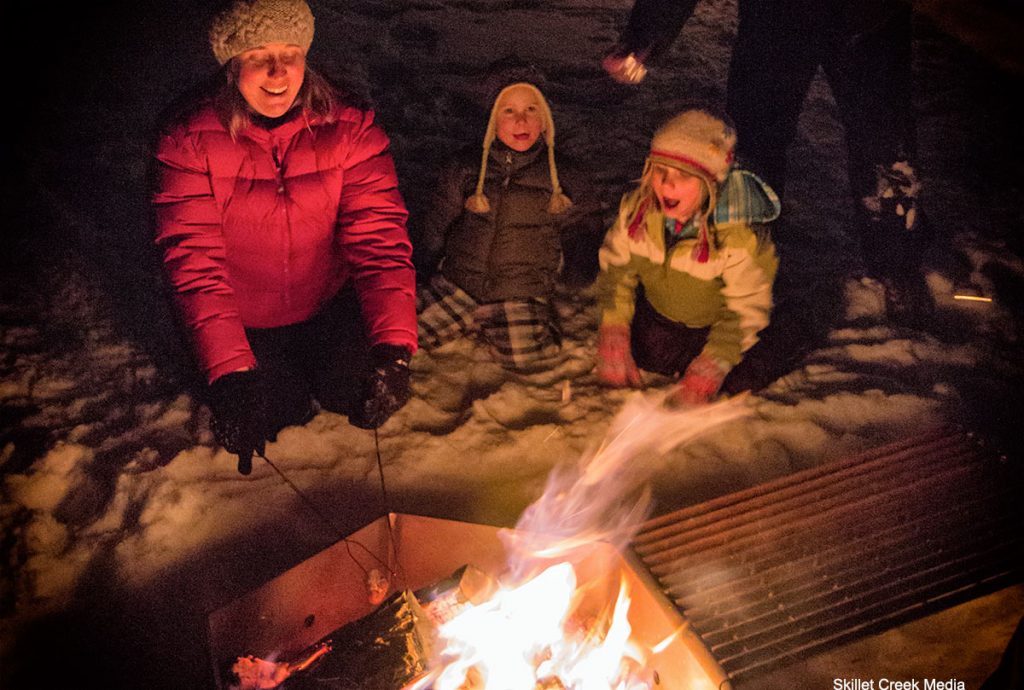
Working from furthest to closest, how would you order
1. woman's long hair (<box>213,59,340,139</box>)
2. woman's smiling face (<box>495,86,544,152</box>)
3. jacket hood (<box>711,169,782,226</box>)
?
woman's smiling face (<box>495,86,544,152</box>) → jacket hood (<box>711,169,782,226</box>) → woman's long hair (<box>213,59,340,139</box>)

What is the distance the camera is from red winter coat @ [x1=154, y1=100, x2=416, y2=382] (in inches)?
94.6


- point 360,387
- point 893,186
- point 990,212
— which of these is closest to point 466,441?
point 360,387

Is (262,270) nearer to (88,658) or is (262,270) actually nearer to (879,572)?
(88,658)

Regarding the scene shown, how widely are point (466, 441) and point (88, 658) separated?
1425mm

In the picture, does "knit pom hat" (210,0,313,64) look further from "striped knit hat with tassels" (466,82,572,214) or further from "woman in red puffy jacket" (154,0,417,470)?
"striped knit hat with tassels" (466,82,572,214)

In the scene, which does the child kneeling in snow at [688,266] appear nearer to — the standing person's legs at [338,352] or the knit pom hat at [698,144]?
the knit pom hat at [698,144]

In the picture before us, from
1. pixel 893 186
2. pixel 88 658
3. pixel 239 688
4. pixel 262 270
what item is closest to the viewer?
pixel 239 688

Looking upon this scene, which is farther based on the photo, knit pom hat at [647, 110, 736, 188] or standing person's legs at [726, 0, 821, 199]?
standing person's legs at [726, 0, 821, 199]

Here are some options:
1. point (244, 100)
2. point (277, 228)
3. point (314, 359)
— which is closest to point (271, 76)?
point (244, 100)

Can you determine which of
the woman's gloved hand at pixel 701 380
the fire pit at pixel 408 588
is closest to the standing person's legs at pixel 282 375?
the fire pit at pixel 408 588

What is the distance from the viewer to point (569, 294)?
12.2 ft

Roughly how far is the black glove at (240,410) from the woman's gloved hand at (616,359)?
1.40 metres

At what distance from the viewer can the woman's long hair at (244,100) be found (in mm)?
2318

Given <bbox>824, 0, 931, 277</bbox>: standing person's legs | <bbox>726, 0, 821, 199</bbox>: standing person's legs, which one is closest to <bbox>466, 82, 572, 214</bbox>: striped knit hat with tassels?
<bbox>726, 0, 821, 199</bbox>: standing person's legs
